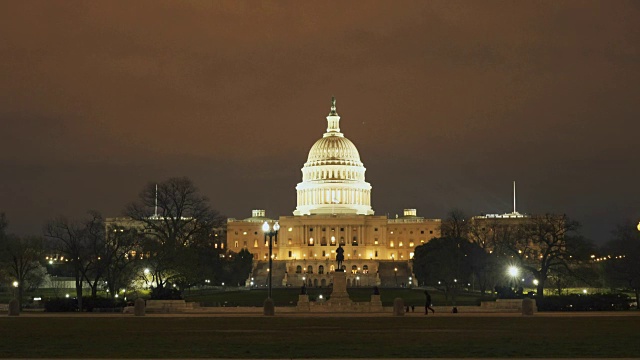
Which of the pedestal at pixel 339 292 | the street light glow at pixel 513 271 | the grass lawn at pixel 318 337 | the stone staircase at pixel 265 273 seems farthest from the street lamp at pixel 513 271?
the stone staircase at pixel 265 273

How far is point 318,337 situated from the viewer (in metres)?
36.9

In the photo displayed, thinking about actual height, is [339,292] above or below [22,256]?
below

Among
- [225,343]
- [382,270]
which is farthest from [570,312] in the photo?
[382,270]

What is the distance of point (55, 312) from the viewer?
2382 inches

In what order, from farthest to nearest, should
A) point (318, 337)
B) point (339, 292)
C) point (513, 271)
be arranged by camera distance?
point (513, 271), point (339, 292), point (318, 337)

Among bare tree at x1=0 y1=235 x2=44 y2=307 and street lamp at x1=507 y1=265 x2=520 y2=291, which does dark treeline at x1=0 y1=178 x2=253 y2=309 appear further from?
street lamp at x1=507 y1=265 x2=520 y2=291

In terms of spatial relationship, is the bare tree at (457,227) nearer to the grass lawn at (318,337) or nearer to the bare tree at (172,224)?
the bare tree at (172,224)

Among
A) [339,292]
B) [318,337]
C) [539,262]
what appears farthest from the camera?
[539,262]

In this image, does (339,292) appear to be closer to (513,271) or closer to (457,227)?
(513,271)

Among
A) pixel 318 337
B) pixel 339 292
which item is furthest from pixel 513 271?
pixel 318 337

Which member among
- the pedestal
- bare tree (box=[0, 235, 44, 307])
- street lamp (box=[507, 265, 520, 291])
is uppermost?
bare tree (box=[0, 235, 44, 307])

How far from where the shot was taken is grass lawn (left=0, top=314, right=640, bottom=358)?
101 ft

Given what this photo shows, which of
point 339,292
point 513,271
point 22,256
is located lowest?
point 339,292

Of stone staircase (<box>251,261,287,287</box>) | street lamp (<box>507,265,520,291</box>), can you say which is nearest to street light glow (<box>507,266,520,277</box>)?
street lamp (<box>507,265,520,291</box>)
